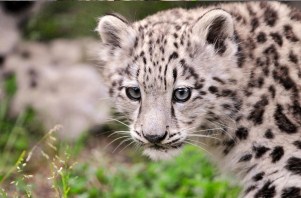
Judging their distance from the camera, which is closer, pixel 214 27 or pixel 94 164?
pixel 214 27

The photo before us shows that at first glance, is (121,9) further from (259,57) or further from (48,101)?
(259,57)

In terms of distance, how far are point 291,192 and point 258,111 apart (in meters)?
0.69

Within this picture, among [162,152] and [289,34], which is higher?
[289,34]

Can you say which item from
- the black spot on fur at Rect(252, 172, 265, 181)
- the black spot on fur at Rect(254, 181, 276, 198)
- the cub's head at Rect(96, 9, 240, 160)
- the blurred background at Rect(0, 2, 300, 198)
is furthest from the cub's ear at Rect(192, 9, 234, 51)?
the blurred background at Rect(0, 2, 300, 198)

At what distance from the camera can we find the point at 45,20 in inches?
447

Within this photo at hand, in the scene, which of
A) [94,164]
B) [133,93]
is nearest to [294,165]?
[133,93]

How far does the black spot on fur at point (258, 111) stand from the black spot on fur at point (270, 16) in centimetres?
65

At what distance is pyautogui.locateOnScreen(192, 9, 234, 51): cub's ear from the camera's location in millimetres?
6223

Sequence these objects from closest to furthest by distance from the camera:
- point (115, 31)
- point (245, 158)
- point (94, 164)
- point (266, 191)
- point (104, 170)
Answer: point (266, 191)
point (245, 158)
point (115, 31)
point (104, 170)
point (94, 164)

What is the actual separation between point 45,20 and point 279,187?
616 centimetres

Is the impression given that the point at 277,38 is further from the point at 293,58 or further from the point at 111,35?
the point at 111,35

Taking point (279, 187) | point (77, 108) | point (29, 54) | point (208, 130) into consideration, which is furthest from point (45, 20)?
point (279, 187)

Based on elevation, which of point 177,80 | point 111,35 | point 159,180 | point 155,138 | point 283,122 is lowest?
point 159,180

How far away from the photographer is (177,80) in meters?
6.19
